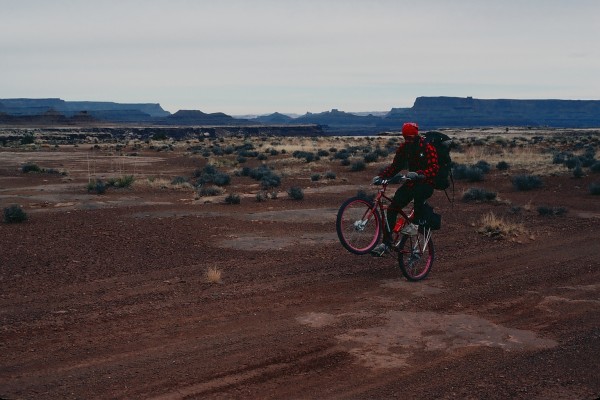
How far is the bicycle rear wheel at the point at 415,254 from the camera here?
8.98 meters

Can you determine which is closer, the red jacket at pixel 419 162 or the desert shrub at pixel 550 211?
the red jacket at pixel 419 162

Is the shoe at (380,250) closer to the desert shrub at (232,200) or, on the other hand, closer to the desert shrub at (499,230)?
the desert shrub at (499,230)

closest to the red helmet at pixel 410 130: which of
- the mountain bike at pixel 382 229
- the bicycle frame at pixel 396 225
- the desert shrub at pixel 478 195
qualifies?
the mountain bike at pixel 382 229

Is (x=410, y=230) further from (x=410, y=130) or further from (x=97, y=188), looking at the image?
(x=97, y=188)

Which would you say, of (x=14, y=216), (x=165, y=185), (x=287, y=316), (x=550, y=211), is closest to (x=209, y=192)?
(x=165, y=185)

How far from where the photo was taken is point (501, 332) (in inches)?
272

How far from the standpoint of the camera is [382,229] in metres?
8.92

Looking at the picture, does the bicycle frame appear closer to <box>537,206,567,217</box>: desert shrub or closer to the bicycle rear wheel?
the bicycle rear wheel

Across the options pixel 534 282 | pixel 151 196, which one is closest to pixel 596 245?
pixel 534 282

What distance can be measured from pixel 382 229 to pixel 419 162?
1.09m

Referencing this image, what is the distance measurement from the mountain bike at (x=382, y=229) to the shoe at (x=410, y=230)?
8 centimetres

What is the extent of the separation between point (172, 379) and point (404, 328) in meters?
2.75

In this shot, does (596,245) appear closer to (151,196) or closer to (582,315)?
(582,315)

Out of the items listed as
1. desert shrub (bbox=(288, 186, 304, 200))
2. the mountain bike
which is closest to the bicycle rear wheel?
the mountain bike
